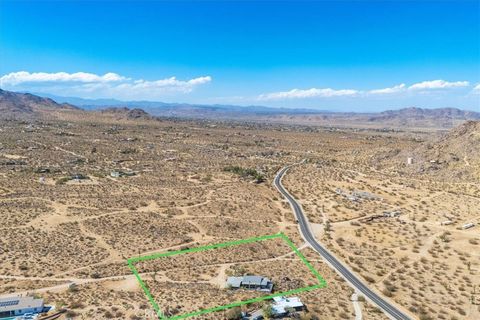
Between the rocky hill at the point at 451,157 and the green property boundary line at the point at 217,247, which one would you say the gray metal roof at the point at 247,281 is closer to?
the green property boundary line at the point at 217,247

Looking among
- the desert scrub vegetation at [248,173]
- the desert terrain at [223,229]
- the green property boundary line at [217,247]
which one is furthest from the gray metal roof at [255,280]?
the desert scrub vegetation at [248,173]

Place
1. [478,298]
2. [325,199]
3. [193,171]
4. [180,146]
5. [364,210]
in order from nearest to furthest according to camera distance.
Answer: [478,298], [364,210], [325,199], [193,171], [180,146]

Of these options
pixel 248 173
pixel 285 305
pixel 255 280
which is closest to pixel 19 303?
pixel 255 280

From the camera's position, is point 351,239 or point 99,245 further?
point 351,239

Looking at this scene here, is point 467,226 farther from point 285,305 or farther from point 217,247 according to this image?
point 285,305

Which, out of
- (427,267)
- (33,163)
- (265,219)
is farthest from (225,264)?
(33,163)

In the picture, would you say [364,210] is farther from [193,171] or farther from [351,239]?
[193,171]
